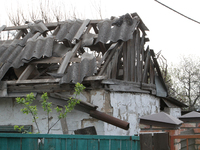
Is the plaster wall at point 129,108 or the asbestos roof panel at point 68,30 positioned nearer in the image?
the plaster wall at point 129,108

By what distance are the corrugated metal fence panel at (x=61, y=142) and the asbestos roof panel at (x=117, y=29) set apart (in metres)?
3.48

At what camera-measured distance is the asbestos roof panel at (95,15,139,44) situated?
660cm

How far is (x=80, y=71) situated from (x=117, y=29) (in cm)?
182

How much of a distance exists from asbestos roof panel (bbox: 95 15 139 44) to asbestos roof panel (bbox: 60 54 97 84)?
906 mm

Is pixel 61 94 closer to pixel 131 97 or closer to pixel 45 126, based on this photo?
pixel 45 126

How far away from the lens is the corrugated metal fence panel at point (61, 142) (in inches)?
138

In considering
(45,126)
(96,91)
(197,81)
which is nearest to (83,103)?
(96,91)

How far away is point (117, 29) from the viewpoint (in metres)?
6.97

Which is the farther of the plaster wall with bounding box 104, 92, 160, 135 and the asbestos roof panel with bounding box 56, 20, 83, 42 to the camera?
the asbestos roof panel with bounding box 56, 20, 83, 42

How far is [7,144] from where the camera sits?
362cm

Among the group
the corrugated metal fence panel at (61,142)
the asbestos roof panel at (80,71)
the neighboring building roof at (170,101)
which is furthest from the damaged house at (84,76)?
the corrugated metal fence panel at (61,142)

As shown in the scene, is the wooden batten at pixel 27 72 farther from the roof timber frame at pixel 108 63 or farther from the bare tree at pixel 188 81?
the bare tree at pixel 188 81

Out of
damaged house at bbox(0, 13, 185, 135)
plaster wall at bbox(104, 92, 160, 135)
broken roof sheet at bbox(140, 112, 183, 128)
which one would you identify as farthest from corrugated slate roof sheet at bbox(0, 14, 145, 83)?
broken roof sheet at bbox(140, 112, 183, 128)

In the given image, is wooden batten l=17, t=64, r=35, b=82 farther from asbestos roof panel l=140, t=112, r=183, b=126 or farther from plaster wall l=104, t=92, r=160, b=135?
asbestos roof panel l=140, t=112, r=183, b=126
